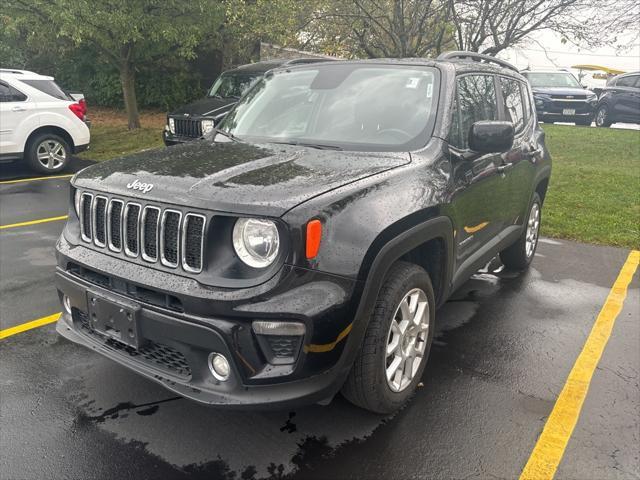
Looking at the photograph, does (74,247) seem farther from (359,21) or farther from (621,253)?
(359,21)

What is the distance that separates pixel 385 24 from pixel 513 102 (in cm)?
1019

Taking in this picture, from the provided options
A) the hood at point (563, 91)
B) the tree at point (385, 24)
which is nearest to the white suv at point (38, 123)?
the tree at point (385, 24)

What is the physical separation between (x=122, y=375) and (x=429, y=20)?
12138mm

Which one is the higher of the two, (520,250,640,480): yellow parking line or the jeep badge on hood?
the jeep badge on hood

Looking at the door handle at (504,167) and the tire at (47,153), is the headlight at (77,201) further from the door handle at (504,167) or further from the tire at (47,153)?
the tire at (47,153)

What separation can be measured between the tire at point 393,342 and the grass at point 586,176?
14.0 feet

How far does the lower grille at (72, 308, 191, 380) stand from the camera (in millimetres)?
2447

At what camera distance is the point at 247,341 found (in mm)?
2236

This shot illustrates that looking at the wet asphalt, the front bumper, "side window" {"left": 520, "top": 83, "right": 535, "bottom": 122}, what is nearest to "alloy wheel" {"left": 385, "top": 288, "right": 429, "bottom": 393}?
the wet asphalt

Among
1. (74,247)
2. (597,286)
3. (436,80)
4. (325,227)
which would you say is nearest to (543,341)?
(597,286)

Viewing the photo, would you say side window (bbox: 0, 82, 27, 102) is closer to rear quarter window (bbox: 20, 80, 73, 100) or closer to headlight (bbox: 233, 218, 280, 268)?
rear quarter window (bbox: 20, 80, 73, 100)

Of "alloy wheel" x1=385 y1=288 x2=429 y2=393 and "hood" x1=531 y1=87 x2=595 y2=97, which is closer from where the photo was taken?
"alloy wheel" x1=385 y1=288 x2=429 y2=393

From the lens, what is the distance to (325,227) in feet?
7.58

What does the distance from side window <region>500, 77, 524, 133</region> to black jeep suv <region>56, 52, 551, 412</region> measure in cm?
86
